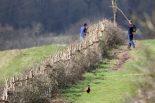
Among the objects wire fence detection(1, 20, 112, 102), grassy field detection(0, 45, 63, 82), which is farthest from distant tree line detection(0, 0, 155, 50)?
wire fence detection(1, 20, 112, 102)

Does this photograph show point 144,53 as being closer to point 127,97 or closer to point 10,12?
point 127,97

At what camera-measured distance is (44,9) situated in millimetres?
119438

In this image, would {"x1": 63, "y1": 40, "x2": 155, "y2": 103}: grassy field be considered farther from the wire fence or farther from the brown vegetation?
the wire fence

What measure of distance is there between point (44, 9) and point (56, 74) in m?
98.6

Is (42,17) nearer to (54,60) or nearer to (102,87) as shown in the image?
(54,60)

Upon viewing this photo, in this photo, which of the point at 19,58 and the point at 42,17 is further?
the point at 42,17

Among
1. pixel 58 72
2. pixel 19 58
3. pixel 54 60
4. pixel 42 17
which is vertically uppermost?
pixel 42 17

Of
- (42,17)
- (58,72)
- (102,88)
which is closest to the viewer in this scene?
(58,72)

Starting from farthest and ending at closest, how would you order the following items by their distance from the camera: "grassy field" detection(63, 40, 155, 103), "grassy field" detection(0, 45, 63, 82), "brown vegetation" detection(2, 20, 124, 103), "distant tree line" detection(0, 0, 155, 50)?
1. "distant tree line" detection(0, 0, 155, 50)
2. "grassy field" detection(0, 45, 63, 82)
3. "grassy field" detection(63, 40, 155, 103)
4. "brown vegetation" detection(2, 20, 124, 103)

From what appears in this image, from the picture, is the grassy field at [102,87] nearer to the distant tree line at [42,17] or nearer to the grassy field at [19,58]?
the grassy field at [19,58]

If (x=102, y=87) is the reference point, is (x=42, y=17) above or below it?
above

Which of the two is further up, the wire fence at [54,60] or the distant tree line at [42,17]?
the distant tree line at [42,17]

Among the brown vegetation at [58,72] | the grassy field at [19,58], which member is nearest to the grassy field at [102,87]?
the brown vegetation at [58,72]

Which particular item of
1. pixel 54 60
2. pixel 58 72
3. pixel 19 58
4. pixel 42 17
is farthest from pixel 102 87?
pixel 42 17
